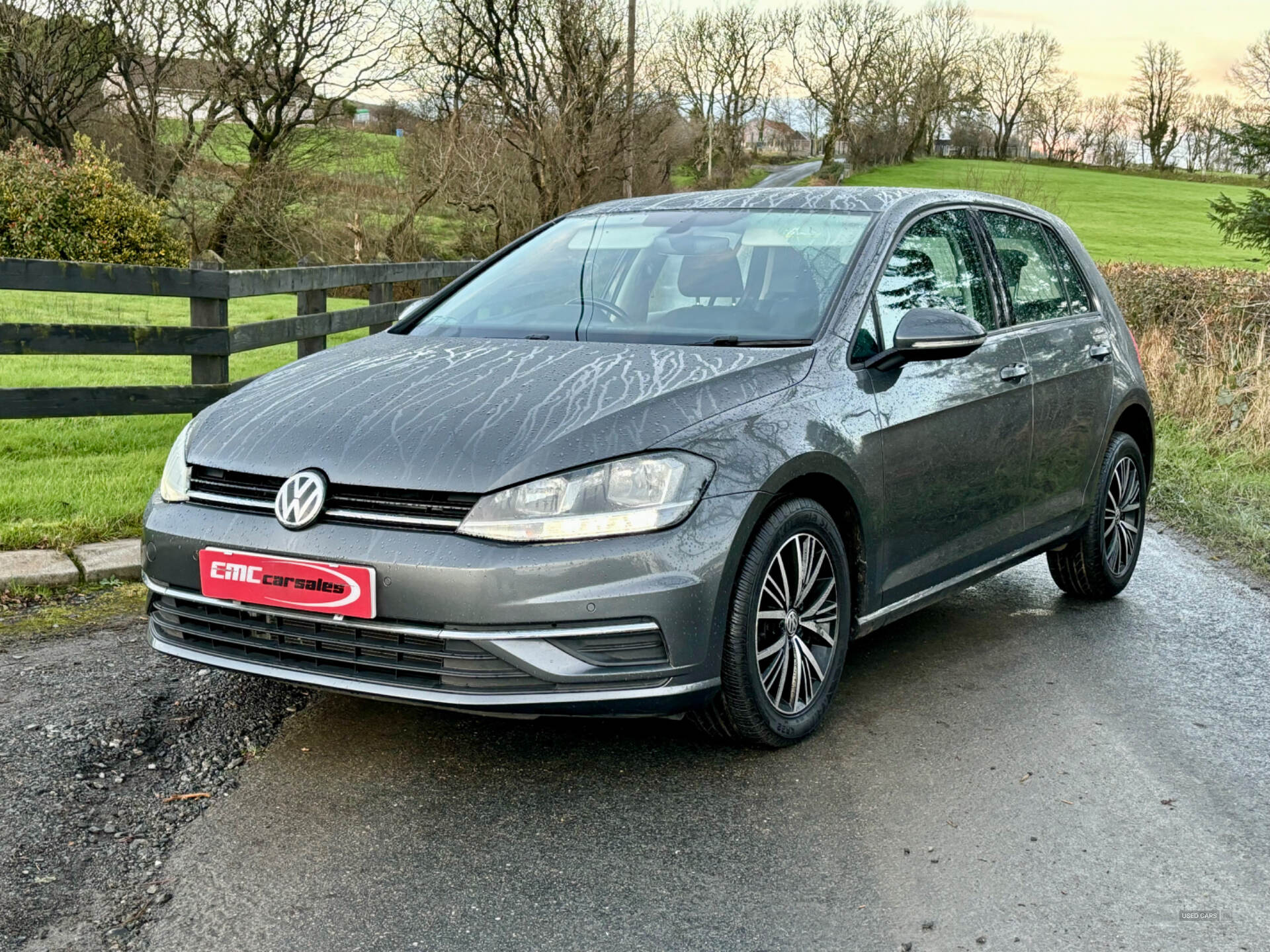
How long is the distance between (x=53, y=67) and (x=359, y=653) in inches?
A: 1221

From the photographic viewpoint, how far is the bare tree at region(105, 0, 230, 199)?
96.7 feet

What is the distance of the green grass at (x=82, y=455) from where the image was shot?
20.4ft

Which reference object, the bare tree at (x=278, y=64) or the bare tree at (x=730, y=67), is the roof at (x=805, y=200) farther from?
the bare tree at (x=730, y=67)

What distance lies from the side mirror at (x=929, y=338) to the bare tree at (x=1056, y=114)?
8992cm

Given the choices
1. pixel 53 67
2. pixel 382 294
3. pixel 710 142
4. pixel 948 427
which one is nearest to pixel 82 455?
pixel 382 294

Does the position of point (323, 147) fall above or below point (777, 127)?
below

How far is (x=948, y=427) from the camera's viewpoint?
4.52 metres

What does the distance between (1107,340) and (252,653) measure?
395 cm

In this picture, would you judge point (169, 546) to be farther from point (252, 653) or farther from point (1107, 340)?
point (1107, 340)

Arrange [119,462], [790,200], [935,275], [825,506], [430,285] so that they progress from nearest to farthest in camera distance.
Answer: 1. [825,506]
2. [935,275]
3. [790,200]
4. [119,462]
5. [430,285]

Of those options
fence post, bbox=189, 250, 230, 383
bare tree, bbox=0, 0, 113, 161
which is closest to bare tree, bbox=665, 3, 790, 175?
bare tree, bbox=0, 0, 113, 161

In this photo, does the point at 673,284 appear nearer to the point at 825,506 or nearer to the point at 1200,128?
the point at 825,506

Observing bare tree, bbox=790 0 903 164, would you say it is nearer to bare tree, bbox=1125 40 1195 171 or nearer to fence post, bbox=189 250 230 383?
bare tree, bbox=1125 40 1195 171

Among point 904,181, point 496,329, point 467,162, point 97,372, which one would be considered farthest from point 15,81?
point 904,181
